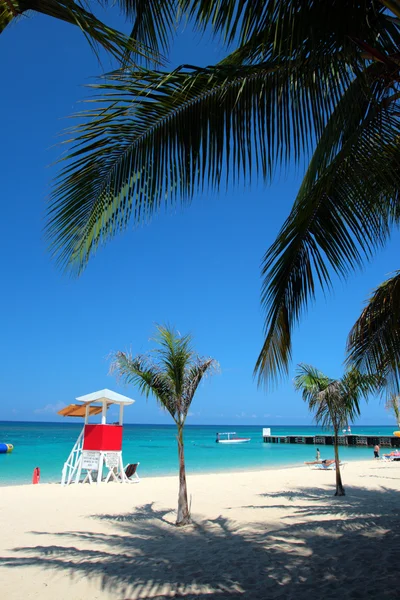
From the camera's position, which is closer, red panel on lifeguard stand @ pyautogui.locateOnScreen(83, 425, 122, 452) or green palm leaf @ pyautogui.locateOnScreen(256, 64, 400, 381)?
green palm leaf @ pyautogui.locateOnScreen(256, 64, 400, 381)

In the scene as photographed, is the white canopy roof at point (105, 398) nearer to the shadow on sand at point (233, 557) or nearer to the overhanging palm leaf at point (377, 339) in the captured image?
the shadow on sand at point (233, 557)

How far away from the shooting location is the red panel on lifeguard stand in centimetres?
1688

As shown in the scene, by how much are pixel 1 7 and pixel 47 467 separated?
98.7ft

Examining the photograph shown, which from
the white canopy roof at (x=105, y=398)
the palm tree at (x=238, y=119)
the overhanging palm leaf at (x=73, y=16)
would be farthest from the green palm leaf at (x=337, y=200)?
the white canopy roof at (x=105, y=398)

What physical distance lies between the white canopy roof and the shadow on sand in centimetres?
800

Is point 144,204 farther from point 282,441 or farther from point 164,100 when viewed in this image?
point 282,441

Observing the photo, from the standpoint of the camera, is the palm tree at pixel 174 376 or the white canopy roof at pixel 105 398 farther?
the white canopy roof at pixel 105 398

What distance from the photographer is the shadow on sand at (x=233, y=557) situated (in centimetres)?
437

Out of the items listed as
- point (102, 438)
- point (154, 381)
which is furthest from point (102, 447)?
point (154, 381)

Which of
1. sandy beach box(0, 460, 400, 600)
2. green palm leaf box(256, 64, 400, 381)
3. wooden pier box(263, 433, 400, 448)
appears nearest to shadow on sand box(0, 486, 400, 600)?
sandy beach box(0, 460, 400, 600)

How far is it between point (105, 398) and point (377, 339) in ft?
43.5

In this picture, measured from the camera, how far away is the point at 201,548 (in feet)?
22.2

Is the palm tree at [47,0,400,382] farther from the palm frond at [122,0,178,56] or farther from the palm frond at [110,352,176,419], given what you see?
the palm frond at [110,352,176,419]

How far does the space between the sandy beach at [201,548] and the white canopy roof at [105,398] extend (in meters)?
4.84
